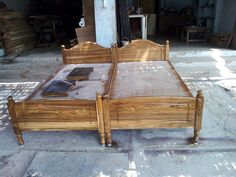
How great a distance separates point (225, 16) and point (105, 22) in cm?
341

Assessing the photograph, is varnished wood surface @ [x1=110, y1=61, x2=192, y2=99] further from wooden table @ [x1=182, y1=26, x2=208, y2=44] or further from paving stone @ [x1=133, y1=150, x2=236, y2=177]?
wooden table @ [x1=182, y1=26, x2=208, y2=44]

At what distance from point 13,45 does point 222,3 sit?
18.6 ft

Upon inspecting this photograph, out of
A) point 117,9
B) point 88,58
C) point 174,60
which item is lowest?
point 174,60

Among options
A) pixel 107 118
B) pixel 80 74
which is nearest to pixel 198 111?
pixel 107 118

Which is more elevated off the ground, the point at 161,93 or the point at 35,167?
the point at 161,93

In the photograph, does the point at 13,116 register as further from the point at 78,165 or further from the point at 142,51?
the point at 142,51

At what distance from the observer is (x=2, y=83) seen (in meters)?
4.88

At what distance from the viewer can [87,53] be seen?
159 inches

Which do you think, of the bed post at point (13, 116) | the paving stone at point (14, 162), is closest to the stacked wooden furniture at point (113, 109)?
the bed post at point (13, 116)

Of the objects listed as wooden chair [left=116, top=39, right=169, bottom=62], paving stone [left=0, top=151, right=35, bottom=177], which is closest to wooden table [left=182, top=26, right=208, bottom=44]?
wooden chair [left=116, top=39, right=169, bottom=62]

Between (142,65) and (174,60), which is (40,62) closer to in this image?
(142,65)

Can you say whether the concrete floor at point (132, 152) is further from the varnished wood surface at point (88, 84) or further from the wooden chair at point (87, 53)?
the wooden chair at point (87, 53)

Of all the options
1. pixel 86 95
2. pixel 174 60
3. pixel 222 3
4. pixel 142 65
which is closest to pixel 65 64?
pixel 142 65

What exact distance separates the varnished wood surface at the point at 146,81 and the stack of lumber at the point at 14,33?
3.48m
